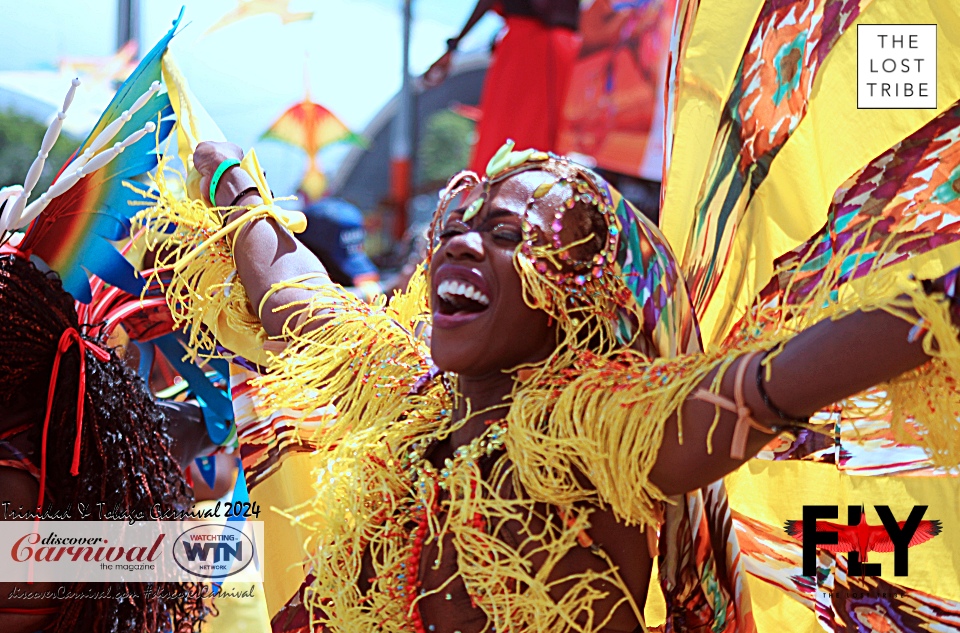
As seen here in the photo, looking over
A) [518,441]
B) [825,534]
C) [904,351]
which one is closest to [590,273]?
[518,441]

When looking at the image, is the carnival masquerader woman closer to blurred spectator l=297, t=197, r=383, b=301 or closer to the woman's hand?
blurred spectator l=297, t=197, r=383, b=301

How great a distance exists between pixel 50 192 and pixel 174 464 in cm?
57

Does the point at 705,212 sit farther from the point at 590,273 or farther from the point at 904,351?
the point at 904,351

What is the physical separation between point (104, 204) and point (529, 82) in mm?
3976

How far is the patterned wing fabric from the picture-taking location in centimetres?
148

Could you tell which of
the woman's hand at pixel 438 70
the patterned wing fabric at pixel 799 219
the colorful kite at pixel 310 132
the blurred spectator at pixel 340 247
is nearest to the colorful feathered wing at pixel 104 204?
the patterned wing fabric at pixel 799 219

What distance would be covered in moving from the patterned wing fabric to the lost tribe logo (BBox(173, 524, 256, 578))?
0.94m

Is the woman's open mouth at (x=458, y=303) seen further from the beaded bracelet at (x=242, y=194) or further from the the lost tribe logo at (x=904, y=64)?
the the lost tribe logo at (x=904, y=64)

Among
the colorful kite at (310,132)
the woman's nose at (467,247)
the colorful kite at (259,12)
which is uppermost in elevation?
the colorful kite at (310,132)

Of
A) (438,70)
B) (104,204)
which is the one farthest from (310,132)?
(104,204)

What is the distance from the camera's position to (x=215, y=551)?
2016 millimetres

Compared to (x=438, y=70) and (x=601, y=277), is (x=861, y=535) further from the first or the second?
(x=438, y=70)

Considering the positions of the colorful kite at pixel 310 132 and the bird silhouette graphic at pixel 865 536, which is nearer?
the bird silhouette graphic at pixel 865 536

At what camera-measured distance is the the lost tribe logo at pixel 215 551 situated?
1.97 m
